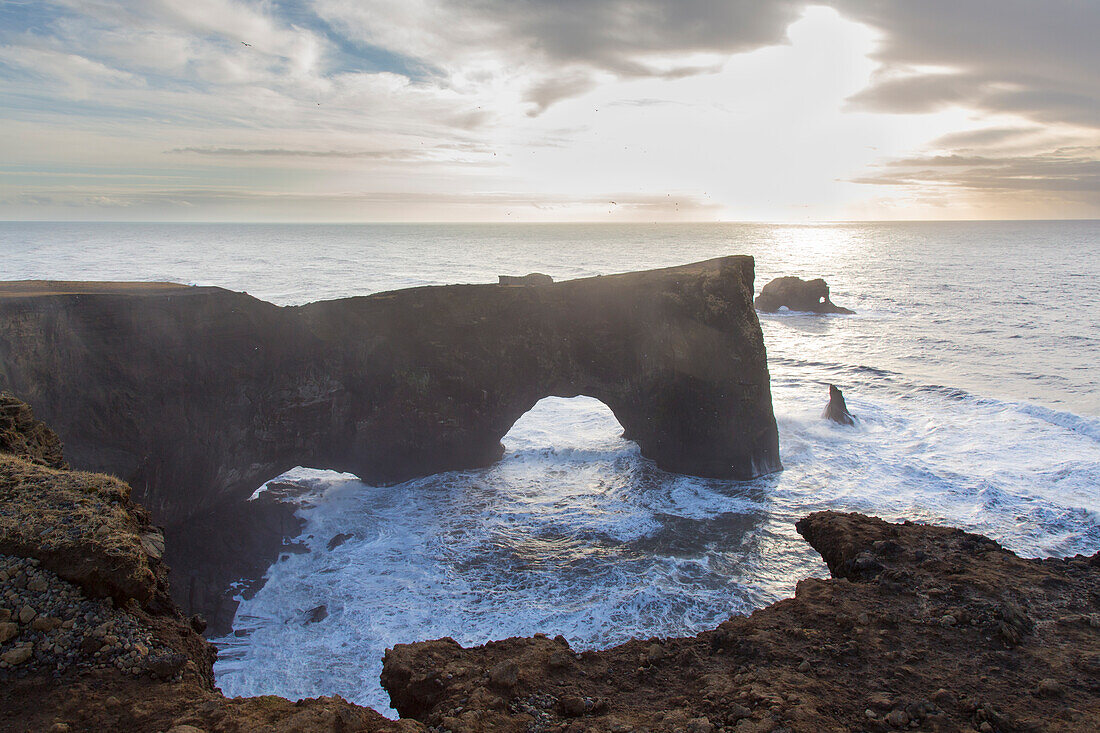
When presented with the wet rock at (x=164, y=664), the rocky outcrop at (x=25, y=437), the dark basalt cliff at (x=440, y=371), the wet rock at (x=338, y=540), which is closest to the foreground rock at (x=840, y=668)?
the wet rock at (x=164, y=664)

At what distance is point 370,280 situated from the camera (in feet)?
236

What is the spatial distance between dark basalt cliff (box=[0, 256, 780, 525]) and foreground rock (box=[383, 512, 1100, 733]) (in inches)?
498

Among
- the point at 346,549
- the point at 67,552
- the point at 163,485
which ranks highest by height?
the point at 67,552

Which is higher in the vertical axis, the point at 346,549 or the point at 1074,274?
the point at 1074,274

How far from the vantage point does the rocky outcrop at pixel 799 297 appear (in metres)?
59.8

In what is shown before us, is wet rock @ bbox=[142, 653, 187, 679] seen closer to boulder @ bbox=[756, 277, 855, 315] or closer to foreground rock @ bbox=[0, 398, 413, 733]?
foreground rock @ bbox=[0, 398, 413, 733]

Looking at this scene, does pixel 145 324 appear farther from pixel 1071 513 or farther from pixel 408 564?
pixel 1071 513

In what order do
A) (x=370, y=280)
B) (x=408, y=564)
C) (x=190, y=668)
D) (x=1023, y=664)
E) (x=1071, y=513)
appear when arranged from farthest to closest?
(x=370, y=280) < (x=1071, y=513) < (x=408, y=564) < (x=1023, y=664) < (x=190, y=668)

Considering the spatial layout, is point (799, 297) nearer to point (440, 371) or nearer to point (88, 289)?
point (440, 371)

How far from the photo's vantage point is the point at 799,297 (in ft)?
198

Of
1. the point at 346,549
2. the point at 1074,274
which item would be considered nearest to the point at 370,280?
the point at 346,549

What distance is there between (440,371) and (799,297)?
4860 cm

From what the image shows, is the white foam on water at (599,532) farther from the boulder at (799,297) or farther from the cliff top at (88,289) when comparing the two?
the boulder at (799,297)

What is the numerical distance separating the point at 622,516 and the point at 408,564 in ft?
23.1
